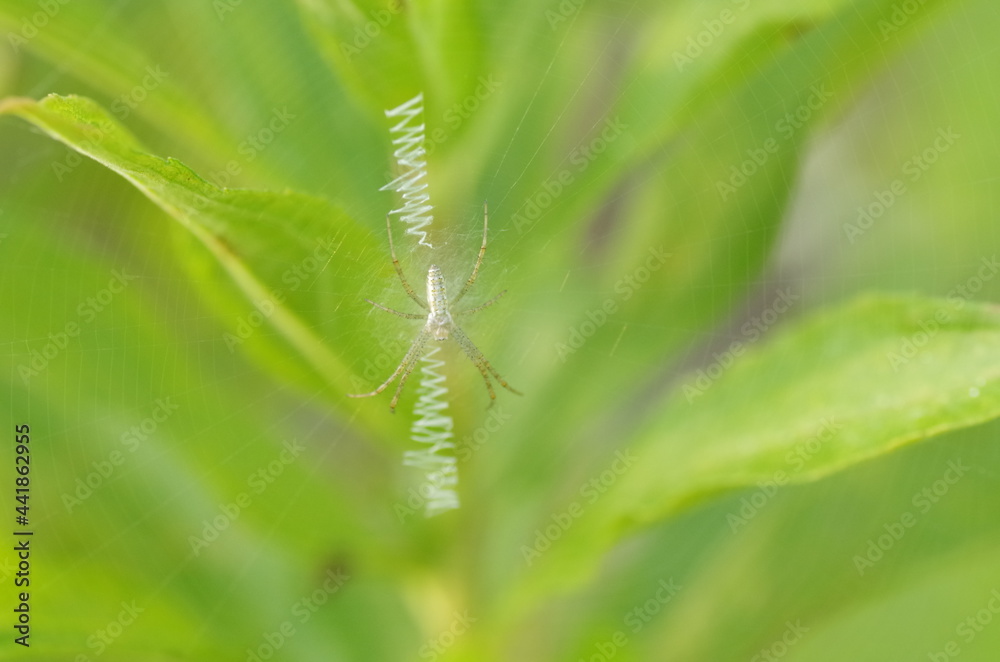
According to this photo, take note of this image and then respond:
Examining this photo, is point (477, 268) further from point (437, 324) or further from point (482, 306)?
point (437, 324)

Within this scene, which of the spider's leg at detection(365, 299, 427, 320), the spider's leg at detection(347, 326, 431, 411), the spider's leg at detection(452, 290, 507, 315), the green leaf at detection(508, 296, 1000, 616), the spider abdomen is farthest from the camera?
the spider abdomen

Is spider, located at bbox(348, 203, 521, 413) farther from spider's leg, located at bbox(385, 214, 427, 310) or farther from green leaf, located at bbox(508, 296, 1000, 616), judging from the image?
green leaf, located at bbox(508, 296, 1000, 616)

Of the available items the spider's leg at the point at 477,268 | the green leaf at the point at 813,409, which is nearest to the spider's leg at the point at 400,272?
the spider's leg at the point at 477,268

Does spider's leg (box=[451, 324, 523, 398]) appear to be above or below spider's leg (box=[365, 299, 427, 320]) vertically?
below

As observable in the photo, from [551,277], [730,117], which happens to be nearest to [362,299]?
[551,277]

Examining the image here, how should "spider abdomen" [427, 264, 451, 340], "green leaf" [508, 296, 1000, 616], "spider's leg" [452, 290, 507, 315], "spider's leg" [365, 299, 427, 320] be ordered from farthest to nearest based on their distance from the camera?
"spider abdomen" [427, 264, 451, 340] → "spider's leg" [452, 290, 507, 315] → "spider's leg" [365, 299, 427, 320] → "green leaf" [508, 296, 1000, 616]

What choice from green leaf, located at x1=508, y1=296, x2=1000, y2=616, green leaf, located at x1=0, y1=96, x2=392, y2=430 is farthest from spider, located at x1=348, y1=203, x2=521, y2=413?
green leaf, located at x1=508, y1=296, x2=1000, y2=616

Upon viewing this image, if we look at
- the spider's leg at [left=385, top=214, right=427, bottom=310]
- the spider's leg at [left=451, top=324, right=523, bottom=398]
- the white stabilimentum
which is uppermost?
the spider's leg at [left=385, top=214, right=427, bottom=310]
